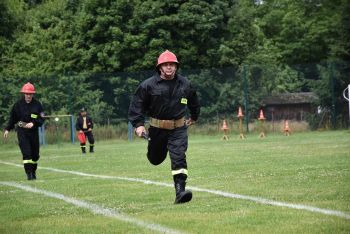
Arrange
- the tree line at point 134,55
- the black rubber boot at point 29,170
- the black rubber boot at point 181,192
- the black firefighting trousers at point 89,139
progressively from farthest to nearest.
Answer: the tree line at point 134,55, the black firefighting trousers at point 89,139, the black rubber boot at point 29,170, the black rubber boot at point 181,192

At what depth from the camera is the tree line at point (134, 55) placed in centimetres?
4003

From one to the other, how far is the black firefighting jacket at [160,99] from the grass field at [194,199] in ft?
3.79

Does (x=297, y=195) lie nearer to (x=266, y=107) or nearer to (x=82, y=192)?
(x=82, y=192)

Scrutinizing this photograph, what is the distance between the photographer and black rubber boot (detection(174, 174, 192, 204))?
31.7 feet

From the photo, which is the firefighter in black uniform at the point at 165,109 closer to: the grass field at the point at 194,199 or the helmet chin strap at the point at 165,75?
the helmet chin strap at the point at 165,75

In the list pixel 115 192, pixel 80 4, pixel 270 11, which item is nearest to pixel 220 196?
pixel 115 192

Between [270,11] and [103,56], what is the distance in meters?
27.7

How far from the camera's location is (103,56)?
1875 inches

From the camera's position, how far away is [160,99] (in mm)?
10547

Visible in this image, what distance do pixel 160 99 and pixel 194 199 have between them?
1.47 m

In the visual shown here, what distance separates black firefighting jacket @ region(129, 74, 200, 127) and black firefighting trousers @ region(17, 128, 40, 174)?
6.22m

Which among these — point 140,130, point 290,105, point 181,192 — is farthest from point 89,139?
point 181,192

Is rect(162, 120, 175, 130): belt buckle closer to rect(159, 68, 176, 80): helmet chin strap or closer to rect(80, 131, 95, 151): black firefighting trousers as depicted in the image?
rect(159, 68, 176, 80): helmet chin strap

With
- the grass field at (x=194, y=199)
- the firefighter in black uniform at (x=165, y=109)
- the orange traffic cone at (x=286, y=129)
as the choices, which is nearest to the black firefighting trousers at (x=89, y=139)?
the grass field at (x=194, y=199)
